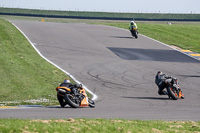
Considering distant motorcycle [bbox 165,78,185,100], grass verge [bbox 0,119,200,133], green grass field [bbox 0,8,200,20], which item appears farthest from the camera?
green grass field [bbox 0,8,200,20]

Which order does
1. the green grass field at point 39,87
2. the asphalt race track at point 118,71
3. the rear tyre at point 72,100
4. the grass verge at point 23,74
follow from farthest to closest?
the grass verge at point 23,74
the rear tyre at point 72,100
the asphalt race track at point 118,71
the green grass field at point 39,87

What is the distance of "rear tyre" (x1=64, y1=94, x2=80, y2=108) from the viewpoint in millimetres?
13289

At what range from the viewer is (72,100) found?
13.5 meters

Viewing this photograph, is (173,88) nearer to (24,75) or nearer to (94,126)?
(24,75)

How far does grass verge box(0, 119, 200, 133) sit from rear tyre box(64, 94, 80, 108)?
10.7 feet

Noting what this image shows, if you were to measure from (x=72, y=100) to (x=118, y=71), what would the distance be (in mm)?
11060

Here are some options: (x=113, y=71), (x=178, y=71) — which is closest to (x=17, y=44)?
(x=113, y=71)

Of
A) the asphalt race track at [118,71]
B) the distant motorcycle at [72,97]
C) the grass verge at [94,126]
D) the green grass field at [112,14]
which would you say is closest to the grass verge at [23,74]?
the asphalt race track at [118,71]

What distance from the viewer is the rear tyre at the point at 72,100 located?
13.3 m

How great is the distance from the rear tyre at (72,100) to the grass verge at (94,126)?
327cm

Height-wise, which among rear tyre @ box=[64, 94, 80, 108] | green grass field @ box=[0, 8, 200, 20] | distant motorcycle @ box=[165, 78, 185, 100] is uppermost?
green grass field @ box=[0, 8, 200, 20]

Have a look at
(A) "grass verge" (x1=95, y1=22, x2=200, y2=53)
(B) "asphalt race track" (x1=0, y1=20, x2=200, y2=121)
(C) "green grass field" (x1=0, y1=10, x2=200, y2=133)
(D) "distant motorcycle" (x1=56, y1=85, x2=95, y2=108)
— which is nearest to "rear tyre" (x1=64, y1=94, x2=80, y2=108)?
(D) "distant motorcycle" (x1=56, y1=85, x2=95, y2=108)

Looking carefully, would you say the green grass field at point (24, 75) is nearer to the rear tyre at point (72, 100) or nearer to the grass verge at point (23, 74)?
the grass verge at point (23, 74)

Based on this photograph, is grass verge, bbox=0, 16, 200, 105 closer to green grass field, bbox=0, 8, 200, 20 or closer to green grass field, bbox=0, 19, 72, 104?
green grass field, bbox=0, 19, 72, 104
